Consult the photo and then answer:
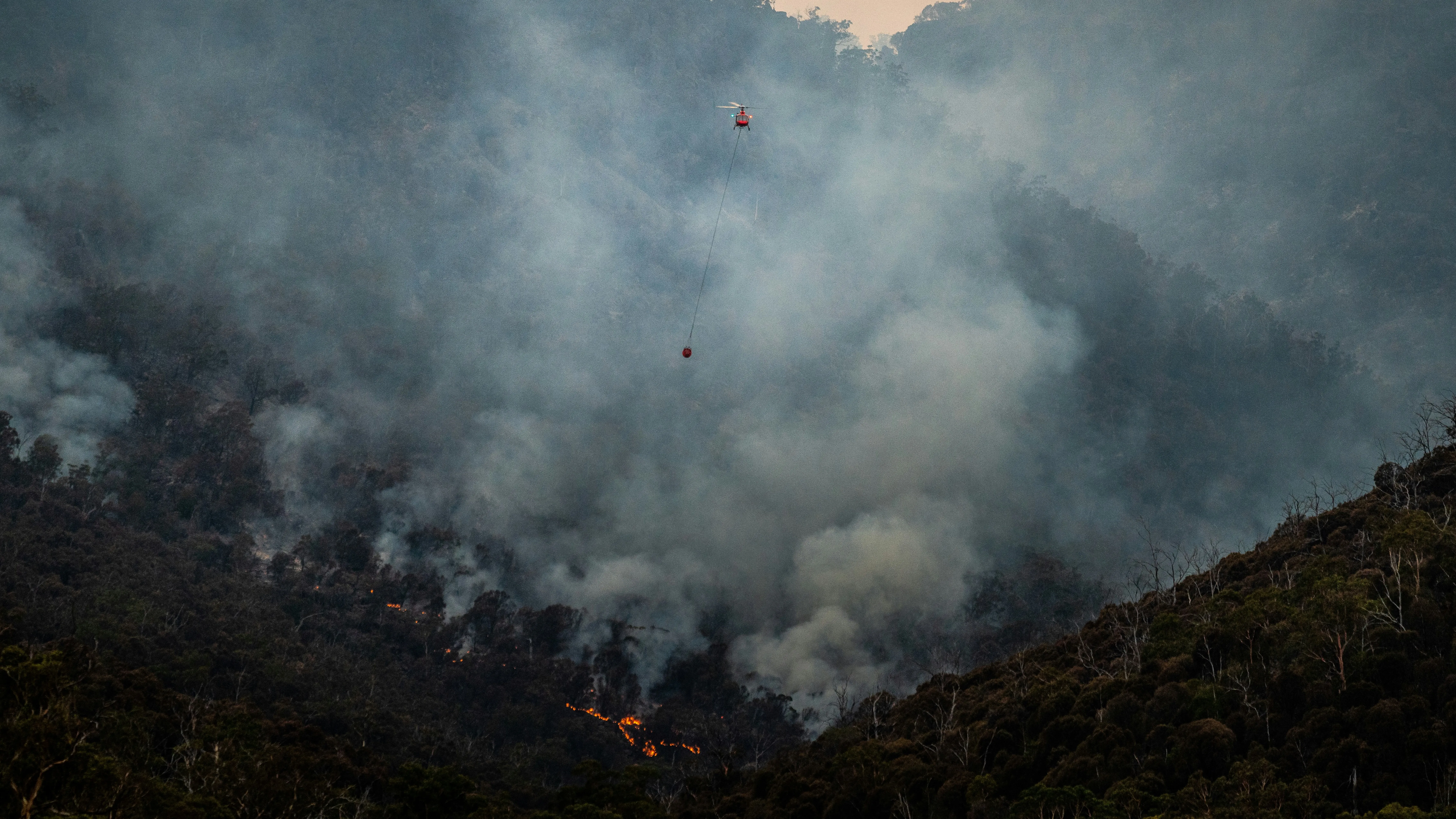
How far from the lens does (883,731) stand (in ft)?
252

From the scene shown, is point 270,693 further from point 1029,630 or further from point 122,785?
point 1029,630

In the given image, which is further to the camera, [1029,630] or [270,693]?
[1029,630]

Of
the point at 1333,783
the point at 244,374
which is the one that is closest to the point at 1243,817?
Result: the point at 1333,783

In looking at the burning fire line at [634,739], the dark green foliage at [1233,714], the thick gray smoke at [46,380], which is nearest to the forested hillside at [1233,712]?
the dark green foliage at [1233,714]

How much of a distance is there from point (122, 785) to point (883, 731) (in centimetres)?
5189

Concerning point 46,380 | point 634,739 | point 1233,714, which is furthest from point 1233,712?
point 46,380

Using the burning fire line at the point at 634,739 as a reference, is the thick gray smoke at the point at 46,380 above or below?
above

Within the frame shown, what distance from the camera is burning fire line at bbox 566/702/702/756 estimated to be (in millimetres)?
139750

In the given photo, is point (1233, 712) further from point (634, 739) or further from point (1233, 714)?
point (634, 739)

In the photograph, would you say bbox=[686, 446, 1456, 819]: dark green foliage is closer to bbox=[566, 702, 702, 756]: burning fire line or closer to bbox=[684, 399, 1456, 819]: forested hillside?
bbox=[684, 399, 1456, 819]: forested hillside

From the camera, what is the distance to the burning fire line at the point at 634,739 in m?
140

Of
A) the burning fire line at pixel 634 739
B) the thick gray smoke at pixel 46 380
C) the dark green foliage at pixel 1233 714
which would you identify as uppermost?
the thick gray smoke at pixel 46 380

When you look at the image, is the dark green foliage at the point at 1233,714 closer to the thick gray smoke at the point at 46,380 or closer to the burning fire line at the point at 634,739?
the burning fire line at the point at 634,739

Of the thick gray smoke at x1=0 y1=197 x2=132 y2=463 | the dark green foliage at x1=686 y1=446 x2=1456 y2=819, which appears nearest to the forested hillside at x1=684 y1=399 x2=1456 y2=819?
the dark green foliage at x1=686 y1=446 x2=1456 y2=819
